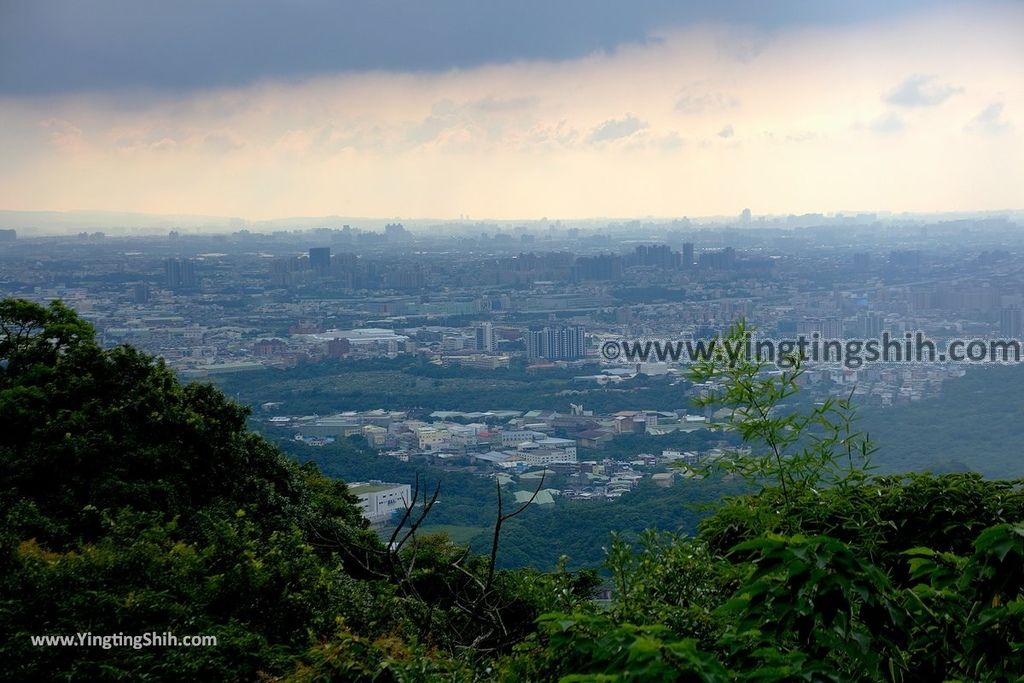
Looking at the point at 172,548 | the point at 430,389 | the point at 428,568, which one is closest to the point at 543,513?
the point at 428,568

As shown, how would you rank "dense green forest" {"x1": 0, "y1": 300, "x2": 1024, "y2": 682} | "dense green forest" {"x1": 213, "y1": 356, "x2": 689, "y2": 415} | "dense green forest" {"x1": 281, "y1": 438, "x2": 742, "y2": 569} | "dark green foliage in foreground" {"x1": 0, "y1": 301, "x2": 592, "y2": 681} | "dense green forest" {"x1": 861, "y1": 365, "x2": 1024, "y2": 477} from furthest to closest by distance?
"dense green forest" {"x1": 213, "y1": 356, "x2": 689, "y2": 415}, "dense green forest" {"x1": 861, "y1": 365, "x2": 1024, "y2": 477}, "dense green forest" {"x1": 281, "y1": 438, "x2": 742, "y2": 569}, "dark green foliage in foreground" {"x1": 0, "y1": 301, "x2": 592, "y2": 681}, "dense green forest" {"x1": 0, "y1": 300, "x2": 1024, "y2": 682}

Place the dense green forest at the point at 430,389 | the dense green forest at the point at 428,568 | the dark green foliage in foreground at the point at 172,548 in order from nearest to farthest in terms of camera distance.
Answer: the dense green forest at the point at 428,568 < the dark green foliage in foreground at the point at 172,548 < the dense green forest at the point at 430,389

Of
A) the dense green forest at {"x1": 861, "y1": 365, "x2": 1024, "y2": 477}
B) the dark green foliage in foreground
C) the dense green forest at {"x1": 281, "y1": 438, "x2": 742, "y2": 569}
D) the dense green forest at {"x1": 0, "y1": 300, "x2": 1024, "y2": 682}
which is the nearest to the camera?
the dense green forest at {"x1": 0, "y1": 300, "x2": 1024, "y2": 682}

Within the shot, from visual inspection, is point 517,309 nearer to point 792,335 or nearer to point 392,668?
point 792,335

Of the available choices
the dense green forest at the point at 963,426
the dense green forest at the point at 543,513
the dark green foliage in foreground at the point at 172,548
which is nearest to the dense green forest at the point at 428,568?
the dark green foliage in foreground at the point at 172,548

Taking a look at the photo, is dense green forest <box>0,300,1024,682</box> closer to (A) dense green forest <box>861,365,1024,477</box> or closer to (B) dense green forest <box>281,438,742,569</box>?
(B) dense green forest <box>281,438,742,569</box>

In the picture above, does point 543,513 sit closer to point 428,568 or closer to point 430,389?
point 428,568

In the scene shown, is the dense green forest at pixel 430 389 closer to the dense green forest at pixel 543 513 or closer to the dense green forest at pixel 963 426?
the dense green forest at pixel 963 426

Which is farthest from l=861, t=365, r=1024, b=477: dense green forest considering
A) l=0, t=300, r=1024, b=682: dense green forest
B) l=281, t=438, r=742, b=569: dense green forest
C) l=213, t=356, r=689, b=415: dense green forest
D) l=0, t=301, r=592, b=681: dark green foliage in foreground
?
l=0, t=300, r=1024, b=682: dense green forest

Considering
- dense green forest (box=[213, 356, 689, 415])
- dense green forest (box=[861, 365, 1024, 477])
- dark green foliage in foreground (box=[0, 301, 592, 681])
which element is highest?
dark green foliage in foreground (box=[0, 301, 592, 681])

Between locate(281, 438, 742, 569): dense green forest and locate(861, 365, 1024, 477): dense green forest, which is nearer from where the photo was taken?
locate(281, 438, 742, 569): dense green forest
